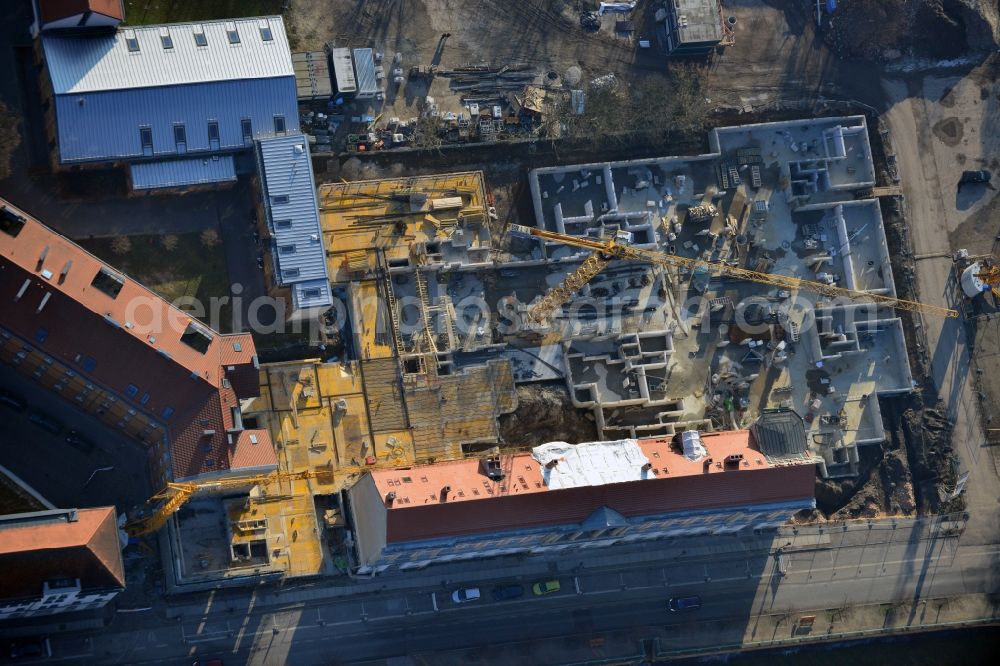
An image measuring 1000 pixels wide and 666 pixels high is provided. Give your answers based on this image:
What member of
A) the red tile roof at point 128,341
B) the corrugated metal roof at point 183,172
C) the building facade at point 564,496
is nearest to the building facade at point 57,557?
the red tile roof at point 128,341

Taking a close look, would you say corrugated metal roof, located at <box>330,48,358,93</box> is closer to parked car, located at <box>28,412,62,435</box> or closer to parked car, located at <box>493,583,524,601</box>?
parked car, located at <box>28,412,62,435</box>

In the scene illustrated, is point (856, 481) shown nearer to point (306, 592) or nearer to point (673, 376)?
point (673, 376)

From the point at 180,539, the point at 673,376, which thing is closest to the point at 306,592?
the point at 180,539

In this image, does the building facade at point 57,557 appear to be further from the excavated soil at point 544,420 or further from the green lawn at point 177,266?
the excavated soil at point 544,420

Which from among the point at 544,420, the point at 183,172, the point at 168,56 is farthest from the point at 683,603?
the point at 168,56

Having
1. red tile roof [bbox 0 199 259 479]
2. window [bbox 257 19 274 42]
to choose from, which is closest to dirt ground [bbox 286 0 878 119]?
window [bbox 257 19 274 42]

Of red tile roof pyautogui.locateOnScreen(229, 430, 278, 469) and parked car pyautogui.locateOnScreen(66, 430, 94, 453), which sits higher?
parked car pyautogui.locateOnScreen(66, 430, 94, 453)

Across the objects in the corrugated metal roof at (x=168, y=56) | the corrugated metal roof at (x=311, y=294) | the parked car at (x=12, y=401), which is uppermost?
the corrugated metal roof at (x=168, y=56)

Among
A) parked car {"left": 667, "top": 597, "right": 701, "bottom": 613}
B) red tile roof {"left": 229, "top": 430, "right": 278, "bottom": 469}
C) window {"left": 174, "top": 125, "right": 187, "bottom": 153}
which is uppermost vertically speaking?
window {"left": 174, "top": 125, "right": 187, "bottom": 153}
